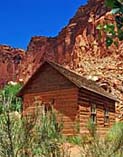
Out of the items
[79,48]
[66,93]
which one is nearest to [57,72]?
[66,93]

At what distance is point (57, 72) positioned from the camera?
1061 inches

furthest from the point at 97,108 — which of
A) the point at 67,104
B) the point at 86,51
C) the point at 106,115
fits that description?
the point at 86,51

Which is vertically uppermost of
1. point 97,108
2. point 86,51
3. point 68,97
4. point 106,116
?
point 86,51

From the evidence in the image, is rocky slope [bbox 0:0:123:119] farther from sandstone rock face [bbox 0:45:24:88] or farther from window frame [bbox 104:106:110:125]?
window frame [bbox 104:106:110:125]

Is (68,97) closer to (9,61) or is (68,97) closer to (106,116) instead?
(106,116)

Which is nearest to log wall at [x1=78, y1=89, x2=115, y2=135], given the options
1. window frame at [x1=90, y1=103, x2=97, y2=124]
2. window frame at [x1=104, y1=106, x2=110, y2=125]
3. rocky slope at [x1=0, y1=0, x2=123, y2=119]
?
window frame at [x1=104, y1=106, x2=110, y2=125]

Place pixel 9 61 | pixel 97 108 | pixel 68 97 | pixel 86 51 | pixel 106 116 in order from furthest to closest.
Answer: pixel 9 61 < pixel 86 51 < pixel 106 116 < pixel 97 108 < pixel 68 97

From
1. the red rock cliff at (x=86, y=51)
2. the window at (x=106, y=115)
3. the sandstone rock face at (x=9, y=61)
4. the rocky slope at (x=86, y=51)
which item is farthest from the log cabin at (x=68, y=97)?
the sandstone rock face at (x=9, y=61)

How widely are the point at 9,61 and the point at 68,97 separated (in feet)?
324

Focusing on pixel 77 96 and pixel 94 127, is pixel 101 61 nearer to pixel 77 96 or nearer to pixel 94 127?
pixel 77 96

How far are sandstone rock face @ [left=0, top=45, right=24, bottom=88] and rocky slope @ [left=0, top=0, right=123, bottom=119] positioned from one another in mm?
9763

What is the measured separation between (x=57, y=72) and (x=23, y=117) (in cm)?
2027

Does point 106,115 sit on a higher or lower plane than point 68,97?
lower

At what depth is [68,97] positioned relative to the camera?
2561cm
